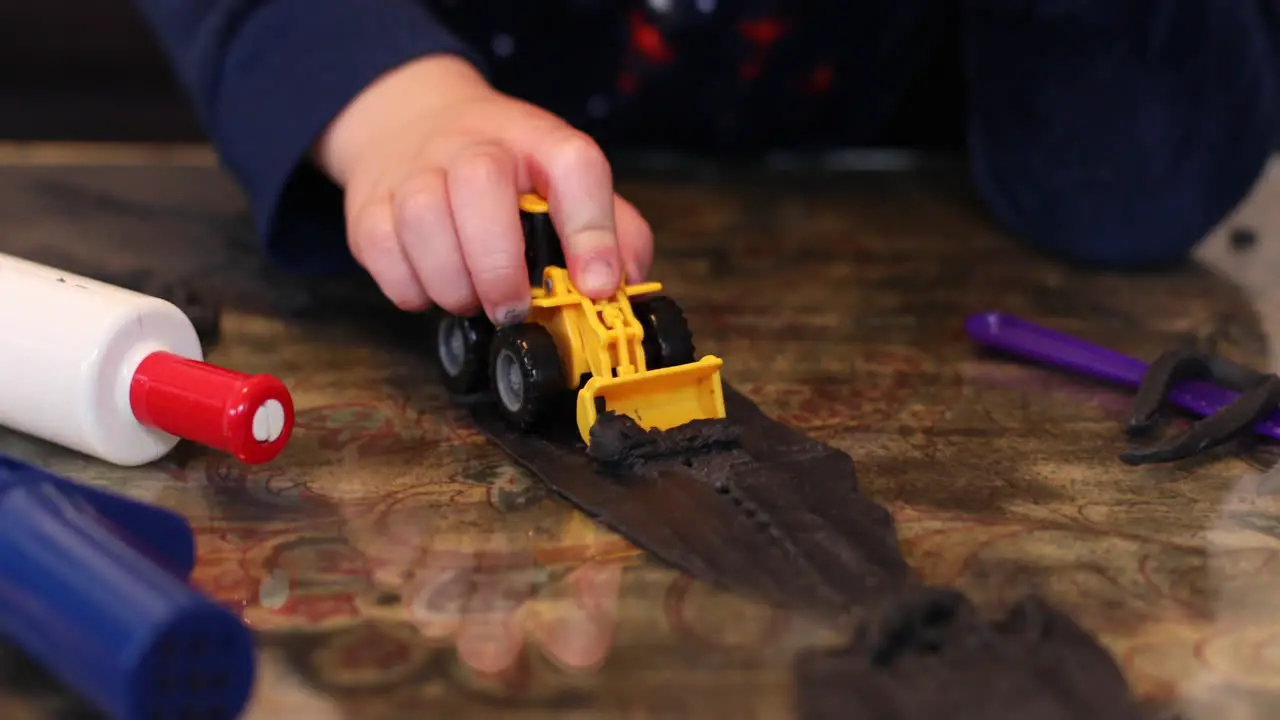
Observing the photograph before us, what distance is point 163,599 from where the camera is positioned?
38cm

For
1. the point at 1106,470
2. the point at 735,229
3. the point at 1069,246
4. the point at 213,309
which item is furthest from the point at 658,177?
the point at 1106,470

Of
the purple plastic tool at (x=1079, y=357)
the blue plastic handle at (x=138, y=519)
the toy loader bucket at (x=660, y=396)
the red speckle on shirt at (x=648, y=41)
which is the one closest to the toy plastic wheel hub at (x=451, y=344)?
the toy loader bucket at (x=660, y=396)

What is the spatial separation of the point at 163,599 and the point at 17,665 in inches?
3.7

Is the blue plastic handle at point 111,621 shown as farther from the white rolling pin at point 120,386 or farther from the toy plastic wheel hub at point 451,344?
the toy plastic wheel hub at point 451,344

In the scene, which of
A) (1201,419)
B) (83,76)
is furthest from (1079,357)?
(83,76)

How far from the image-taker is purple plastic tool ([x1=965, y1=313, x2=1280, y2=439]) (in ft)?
2.22

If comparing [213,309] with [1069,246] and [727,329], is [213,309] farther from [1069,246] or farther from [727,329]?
[1069,246]

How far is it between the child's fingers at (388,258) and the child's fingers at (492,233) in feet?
0.18

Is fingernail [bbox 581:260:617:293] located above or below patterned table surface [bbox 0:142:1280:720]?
above

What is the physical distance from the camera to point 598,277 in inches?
24.7

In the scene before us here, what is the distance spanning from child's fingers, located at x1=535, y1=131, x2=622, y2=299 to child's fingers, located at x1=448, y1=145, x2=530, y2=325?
0.02 m

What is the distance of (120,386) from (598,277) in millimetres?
238

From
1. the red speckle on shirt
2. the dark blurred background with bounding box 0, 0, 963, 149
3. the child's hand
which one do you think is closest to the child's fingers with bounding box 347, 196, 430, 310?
the child's hand

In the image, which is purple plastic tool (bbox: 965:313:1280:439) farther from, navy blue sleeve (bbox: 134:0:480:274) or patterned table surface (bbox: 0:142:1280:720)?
navy blue sleeve (bbox: 134:0:480:274)
